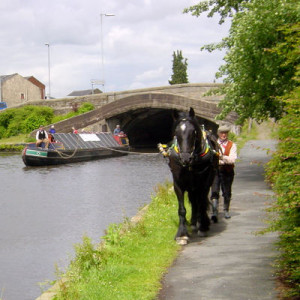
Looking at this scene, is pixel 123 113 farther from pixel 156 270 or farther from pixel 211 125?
pixel 156 270

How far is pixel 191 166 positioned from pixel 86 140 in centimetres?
2914

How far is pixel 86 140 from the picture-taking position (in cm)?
3612

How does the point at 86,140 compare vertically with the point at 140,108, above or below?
below

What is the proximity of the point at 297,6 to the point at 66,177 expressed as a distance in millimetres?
15654

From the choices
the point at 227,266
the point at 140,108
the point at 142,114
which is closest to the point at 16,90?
the point at 142,114

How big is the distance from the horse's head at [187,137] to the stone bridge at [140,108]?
2719 centimetres

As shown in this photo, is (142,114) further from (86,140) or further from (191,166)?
(191,166)

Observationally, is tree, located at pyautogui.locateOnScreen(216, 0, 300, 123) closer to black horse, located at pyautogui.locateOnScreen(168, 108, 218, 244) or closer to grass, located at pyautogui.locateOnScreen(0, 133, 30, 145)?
→ black horse, located at pyautogui.locateOnScreen(168, 108, 218, 244)

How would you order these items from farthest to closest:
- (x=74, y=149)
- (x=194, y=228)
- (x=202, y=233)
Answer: (x=74, y=149) < (x=194, y=228) < (x=202, y=233)

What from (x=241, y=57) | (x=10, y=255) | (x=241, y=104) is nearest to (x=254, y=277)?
(x=10, y=255)

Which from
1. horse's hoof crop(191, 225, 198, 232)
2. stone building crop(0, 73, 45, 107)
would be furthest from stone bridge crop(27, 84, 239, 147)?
stone building crop(0, 73, 45, 107)

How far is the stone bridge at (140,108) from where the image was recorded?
3731 cm

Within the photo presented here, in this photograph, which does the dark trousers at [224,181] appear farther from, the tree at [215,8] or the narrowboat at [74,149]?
the narrowboat at [74,149]

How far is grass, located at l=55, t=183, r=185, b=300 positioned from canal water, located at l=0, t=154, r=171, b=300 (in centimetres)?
80
